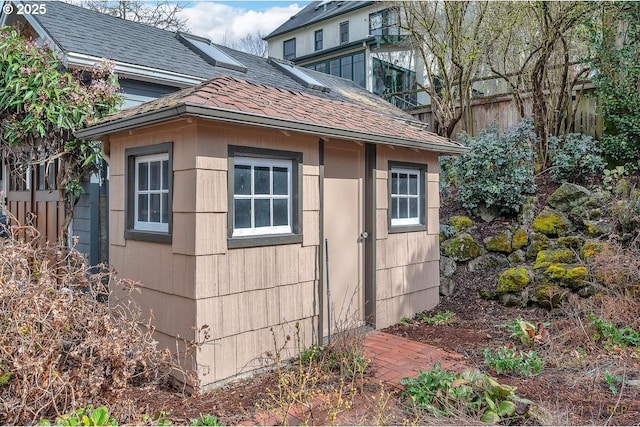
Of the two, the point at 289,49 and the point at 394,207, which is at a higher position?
the point at 289,49

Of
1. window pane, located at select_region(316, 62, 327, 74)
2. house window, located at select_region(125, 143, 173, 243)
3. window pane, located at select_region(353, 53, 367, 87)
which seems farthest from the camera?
window pane, located at select_region(316, 62, 327, 74)

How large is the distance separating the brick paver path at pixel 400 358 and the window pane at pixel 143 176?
2.96m

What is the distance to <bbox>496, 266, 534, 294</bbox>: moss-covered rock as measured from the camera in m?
6.50

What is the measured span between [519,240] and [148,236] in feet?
19.5

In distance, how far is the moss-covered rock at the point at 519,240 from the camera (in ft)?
24.3

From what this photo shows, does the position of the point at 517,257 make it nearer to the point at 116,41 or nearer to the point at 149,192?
the point at 149,192

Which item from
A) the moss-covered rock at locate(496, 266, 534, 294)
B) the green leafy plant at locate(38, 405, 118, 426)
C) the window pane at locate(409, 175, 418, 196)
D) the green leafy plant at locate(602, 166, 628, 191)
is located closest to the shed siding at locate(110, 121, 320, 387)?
the green leafy plant at locate(38, 405, 118, 426)

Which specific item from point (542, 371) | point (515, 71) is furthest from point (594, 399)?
point (515, 71)

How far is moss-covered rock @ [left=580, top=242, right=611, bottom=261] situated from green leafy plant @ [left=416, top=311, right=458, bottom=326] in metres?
2.11

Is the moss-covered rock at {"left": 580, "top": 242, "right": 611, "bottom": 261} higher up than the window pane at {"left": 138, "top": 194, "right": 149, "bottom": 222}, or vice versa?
the window pane at {"left": 138, "top": 194, "right": 149, "bottom": 222}

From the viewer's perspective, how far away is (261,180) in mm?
4426

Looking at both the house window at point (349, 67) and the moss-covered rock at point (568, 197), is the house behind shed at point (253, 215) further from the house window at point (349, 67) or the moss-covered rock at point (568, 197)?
the house window at point (349, 67)

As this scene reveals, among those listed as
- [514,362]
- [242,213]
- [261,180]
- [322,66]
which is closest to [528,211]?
[514,362]

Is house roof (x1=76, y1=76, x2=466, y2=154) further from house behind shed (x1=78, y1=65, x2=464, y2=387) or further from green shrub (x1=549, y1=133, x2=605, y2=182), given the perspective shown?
green shrub (x1=549, y1=133, x2=605, y2=182)
